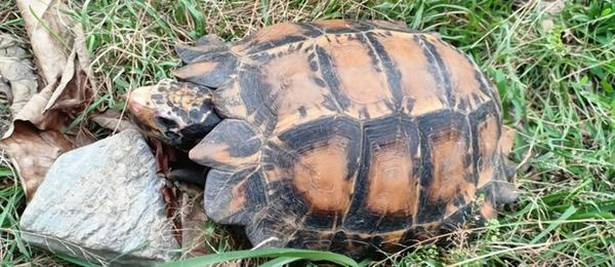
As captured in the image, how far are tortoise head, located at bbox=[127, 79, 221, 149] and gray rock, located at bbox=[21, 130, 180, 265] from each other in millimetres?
167

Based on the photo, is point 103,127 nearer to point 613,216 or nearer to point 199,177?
point 199,177

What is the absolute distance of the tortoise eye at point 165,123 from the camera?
2648 millimetres

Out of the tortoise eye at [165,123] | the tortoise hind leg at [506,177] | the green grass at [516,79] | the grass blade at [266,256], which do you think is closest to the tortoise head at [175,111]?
the tortoise eye at [165,123]

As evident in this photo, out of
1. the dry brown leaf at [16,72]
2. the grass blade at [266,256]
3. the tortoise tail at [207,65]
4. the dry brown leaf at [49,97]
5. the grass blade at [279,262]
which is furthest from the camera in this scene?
the dry brown leaf at [16,72]

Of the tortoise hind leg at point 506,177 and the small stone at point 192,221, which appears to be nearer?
the small stone at point 192,221

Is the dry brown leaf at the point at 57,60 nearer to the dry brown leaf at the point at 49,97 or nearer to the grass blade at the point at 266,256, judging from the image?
the dry brown leaf at the point at 49,97

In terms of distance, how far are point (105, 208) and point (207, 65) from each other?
1.85ft

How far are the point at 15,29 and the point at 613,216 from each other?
2.28 m

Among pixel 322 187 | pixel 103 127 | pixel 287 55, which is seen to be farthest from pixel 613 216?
pixel 103 127

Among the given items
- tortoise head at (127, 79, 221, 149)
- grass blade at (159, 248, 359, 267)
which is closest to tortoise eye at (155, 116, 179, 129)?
tortoise head at (127, 79, 221, 149)

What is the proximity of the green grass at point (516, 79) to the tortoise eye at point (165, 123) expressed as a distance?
348mm

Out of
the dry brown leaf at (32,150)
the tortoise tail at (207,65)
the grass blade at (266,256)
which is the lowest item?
the grass blade at (266,256)

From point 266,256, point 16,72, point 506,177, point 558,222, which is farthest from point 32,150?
point 558,222

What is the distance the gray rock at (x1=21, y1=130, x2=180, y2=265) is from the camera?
2.62 meters
